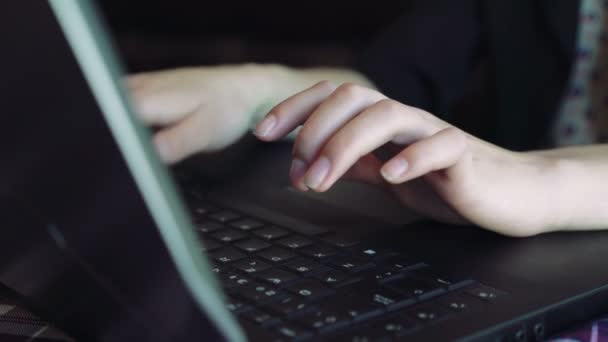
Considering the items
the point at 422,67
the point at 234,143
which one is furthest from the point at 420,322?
the point at 422,67

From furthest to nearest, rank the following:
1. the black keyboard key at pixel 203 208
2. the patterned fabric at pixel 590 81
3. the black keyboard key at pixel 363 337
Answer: the patterned fabric at pixel 590 81, the black keyboard key at pixel 203 208, the black keyboard key at pixel 363 337

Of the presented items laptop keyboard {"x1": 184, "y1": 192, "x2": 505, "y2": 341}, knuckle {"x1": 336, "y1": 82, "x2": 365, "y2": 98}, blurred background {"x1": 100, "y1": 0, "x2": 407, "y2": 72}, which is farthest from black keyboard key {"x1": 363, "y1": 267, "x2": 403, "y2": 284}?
blurred background {"x1": 100, "y1": 0, "x2": 407, "y2": 72}

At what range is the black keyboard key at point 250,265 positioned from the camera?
42 cm

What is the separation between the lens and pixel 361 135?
42cm

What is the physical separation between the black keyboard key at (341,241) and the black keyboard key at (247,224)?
6 centimetres

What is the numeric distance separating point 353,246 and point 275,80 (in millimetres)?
325

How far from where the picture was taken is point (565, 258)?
449mm

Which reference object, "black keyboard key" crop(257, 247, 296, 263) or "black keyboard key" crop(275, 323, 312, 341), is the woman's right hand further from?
"black keyboard key" crop(275, 323, 312, 341)

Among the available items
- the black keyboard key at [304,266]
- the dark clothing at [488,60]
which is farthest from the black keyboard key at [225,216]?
the dark clothing at [488,60]

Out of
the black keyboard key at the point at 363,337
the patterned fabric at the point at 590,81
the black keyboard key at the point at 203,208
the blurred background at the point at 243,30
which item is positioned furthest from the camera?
the blurred background at the point at 243,30

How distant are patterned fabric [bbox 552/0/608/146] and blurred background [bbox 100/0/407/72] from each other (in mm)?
1286

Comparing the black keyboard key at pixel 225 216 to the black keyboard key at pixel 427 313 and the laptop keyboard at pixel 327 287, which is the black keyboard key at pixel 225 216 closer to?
the laptop keyboard at pixel 327 287

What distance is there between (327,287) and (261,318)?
0.05 m

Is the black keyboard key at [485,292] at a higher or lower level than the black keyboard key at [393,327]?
higher
